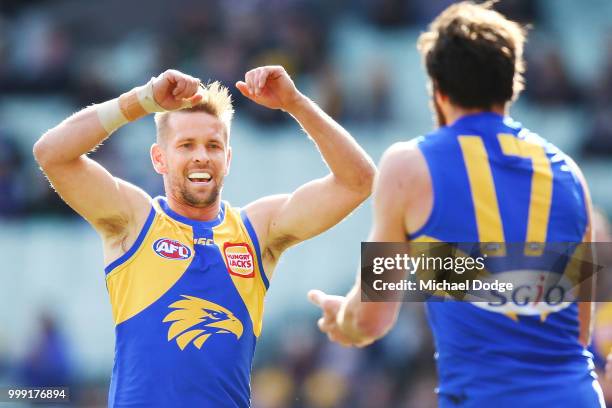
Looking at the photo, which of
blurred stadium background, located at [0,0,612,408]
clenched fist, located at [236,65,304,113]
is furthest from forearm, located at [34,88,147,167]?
blurred stadium background, located at [0,0,612,408]

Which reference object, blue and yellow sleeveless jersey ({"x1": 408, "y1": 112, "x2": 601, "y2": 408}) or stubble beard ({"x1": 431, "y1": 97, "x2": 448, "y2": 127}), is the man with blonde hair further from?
blue and yellow sleeveless jersey ({"x1": 408, "y1": 112, "x2": 601, "y2": 408})

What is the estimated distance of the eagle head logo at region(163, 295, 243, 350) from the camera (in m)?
4.96

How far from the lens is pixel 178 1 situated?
53.4 feet

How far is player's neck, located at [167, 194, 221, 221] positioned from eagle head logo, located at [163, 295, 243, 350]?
0.56 m

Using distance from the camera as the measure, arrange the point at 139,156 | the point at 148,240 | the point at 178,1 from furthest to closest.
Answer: the point at 178,1
the point at 139,156
the point at 148,240

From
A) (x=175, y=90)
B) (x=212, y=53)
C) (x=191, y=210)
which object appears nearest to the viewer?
(x=175, y=90)

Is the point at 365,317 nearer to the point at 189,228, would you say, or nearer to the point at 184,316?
the point at 184,316

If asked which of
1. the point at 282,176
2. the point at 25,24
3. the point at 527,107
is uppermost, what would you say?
the point at 25,24

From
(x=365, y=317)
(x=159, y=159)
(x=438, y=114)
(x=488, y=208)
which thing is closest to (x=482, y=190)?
(x=488, y=208)

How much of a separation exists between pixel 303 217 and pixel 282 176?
895 cm

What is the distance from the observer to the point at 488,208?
3914 mm

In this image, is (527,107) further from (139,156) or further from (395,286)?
(395,286)

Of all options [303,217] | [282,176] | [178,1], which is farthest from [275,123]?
[303,217]

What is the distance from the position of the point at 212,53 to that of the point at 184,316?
10.0 metres
